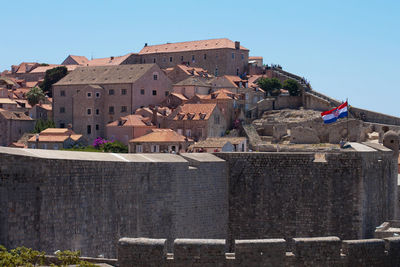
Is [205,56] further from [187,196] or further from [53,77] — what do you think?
[187,196]

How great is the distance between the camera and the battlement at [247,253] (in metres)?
14.1

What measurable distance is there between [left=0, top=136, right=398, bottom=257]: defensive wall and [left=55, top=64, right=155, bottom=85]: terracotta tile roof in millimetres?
46998

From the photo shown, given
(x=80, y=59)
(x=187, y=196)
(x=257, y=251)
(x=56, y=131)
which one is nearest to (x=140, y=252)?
(x=257, y=251)

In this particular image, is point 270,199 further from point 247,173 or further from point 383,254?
point 383,254

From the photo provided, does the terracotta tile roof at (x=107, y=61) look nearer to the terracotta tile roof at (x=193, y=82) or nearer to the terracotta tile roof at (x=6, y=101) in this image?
the terracotta tile roof at (x=193, y=82)

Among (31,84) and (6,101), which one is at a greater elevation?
(31,84)

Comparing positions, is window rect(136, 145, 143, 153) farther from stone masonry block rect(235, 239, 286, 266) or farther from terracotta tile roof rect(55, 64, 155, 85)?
stone masonry block rect(235, 239, 286, 266)

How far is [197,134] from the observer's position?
210ft

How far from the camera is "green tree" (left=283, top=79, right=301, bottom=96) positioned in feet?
261

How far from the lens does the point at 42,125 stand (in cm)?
7175

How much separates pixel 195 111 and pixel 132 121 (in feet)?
19.6

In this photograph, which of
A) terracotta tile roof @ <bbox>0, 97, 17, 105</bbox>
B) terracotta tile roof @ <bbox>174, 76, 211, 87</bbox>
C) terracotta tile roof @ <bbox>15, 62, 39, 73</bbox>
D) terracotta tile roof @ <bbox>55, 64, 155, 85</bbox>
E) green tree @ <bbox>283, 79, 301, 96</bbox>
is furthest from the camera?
terracotta tile roof @ <bbox>15, 62, 39, 73</bbox>

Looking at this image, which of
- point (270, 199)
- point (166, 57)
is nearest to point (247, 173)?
point (270, 199)

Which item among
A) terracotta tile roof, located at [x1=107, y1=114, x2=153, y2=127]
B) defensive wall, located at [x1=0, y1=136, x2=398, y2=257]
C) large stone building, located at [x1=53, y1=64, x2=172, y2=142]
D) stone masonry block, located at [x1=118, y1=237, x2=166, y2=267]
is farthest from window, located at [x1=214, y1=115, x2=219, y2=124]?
stone masonry block, located at [x1=118, y1=237, x2=166, y2=267]
